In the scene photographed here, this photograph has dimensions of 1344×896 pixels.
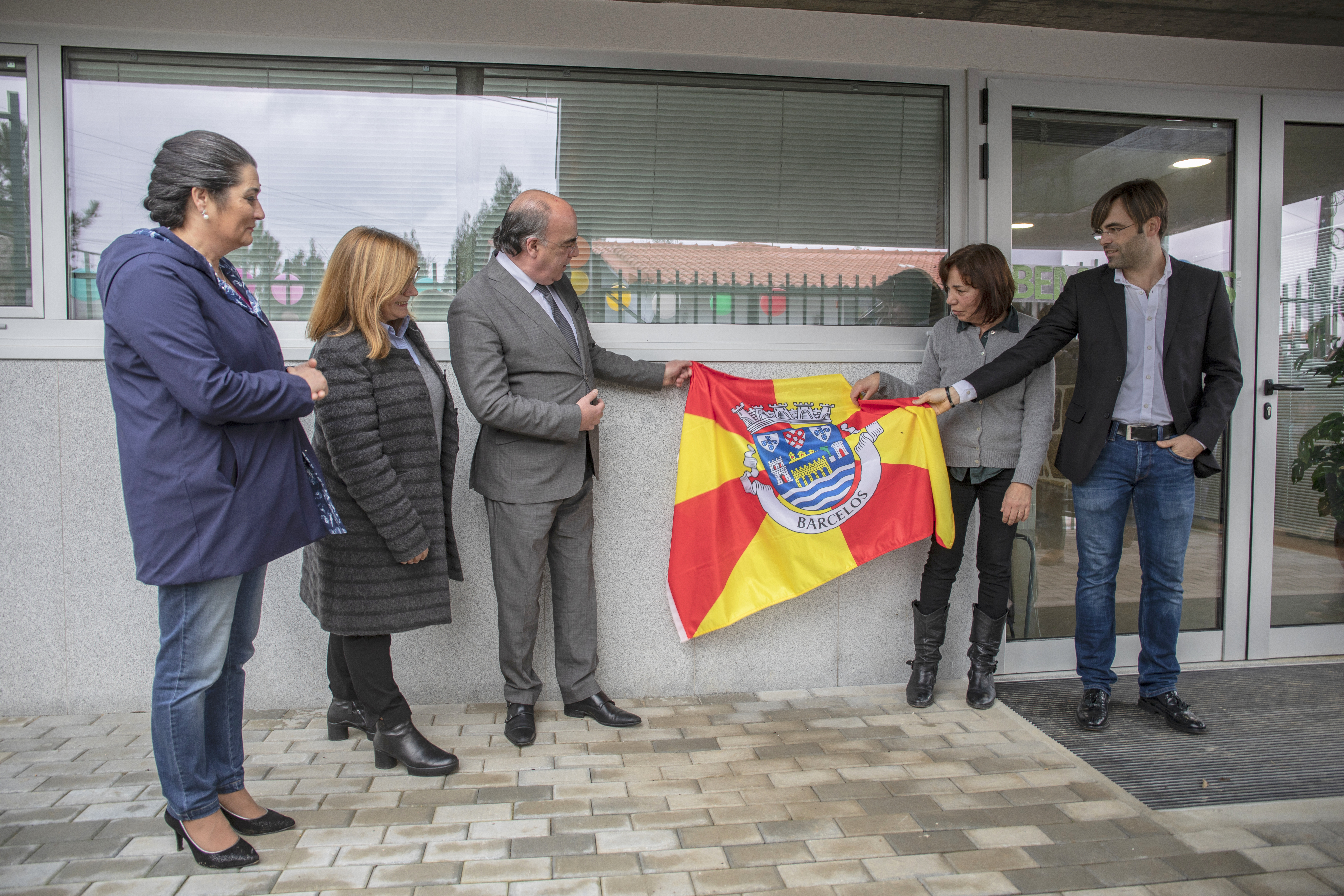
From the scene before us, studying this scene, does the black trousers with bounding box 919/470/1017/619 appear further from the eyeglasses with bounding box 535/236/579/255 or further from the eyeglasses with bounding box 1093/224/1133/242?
the eyeglasses with bounding box 535/236/579/255

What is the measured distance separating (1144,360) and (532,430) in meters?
2.31

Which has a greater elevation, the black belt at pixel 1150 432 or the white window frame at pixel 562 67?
the white window frame at pixel 562 67

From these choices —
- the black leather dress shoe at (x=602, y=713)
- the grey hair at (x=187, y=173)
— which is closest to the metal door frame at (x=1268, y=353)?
the black leather dress shoe at (x=602, y=713)

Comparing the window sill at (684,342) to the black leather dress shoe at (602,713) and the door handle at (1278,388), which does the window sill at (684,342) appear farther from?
the door handle at (1278,388)

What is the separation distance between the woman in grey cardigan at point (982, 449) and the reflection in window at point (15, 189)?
11.2 feet

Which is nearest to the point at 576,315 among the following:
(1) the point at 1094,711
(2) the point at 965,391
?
(2) the point at 965,391

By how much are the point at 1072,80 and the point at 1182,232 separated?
893 mm

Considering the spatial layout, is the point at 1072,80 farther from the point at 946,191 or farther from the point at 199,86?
the point at 199,86

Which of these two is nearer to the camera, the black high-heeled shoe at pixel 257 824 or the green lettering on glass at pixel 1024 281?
the black high-heeled shoe at pixel 257 824

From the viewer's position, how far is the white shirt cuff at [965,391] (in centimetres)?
326

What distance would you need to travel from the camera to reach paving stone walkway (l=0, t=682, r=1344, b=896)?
2209mm

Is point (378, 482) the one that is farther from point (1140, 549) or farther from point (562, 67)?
point (1140, 549)

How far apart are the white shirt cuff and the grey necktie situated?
4.86 ft

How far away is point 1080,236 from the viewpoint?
12.7ft
